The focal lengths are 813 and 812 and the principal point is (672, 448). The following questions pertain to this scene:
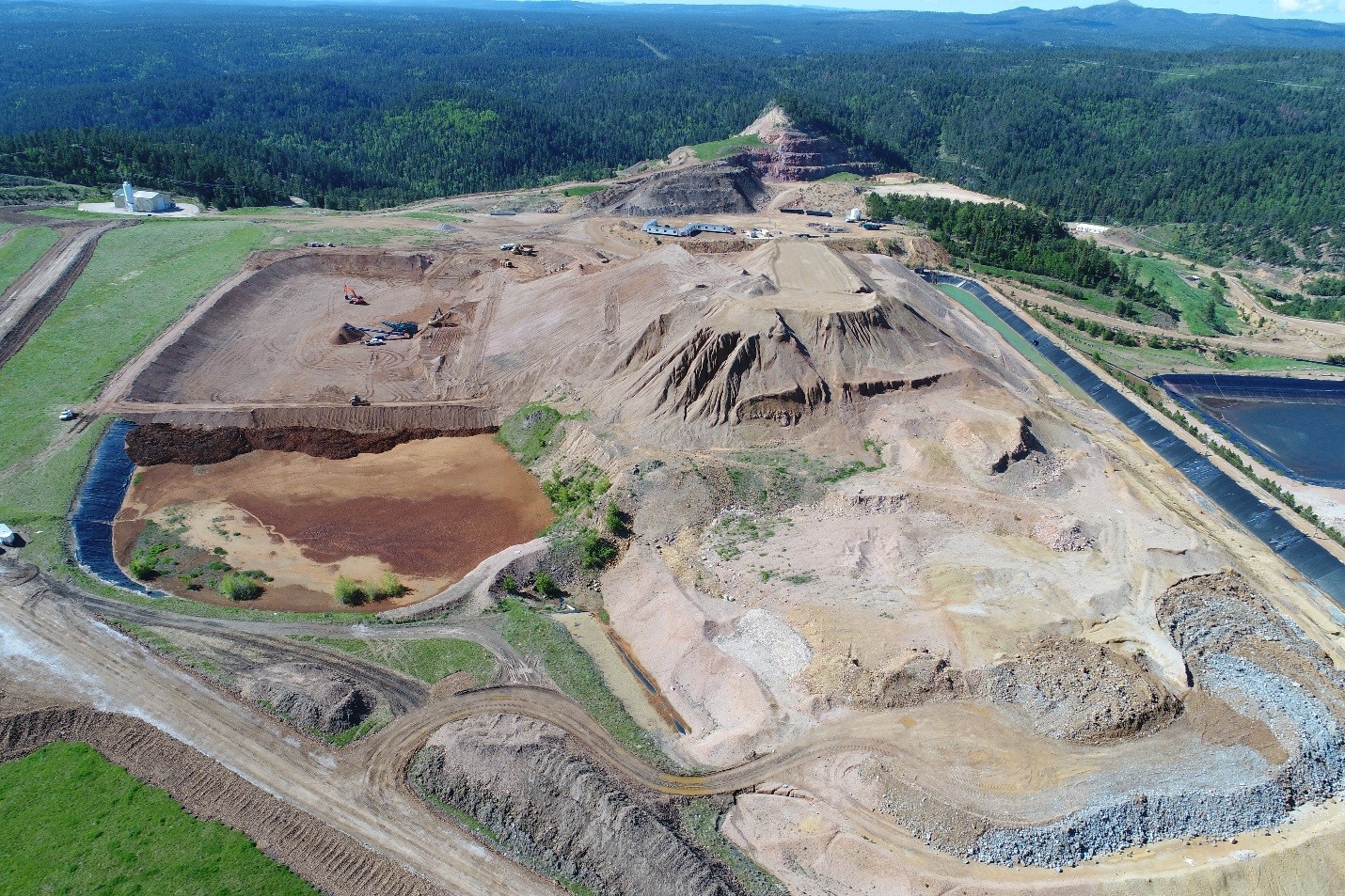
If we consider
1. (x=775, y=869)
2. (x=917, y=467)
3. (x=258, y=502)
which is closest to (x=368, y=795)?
(x=775, y=869)

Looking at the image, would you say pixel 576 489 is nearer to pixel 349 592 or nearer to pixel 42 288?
pixel 349 592

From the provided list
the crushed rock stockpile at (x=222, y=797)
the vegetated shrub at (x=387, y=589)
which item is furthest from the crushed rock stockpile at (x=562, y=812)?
the vegetated shrub at (x=387, y=589)

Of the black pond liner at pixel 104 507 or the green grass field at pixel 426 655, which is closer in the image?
the green grass field at pixel 426 655

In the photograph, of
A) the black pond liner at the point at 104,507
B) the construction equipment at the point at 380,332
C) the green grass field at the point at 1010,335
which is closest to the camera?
the black pond liner at the point at 104,507

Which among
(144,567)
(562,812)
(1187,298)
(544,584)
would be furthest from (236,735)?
(1187,298)

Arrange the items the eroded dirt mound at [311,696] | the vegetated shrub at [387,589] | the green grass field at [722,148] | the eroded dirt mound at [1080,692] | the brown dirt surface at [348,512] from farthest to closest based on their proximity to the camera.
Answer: the green grass field at [722,148] → the brown dirt surface at [348,512] → the vegetated shrub at [387,589] → the eroded dirt mound at [311,696] → the eroded dirt mound at [1080,692]

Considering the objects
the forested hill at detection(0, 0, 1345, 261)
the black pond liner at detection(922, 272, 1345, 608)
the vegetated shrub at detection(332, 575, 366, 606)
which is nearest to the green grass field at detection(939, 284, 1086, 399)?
the black pond liner at detection(922, 272, 1345, 608)

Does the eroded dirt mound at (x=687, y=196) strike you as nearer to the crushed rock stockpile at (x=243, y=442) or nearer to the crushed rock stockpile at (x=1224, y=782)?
the crushed rock stockpile at (x=243, y=442)

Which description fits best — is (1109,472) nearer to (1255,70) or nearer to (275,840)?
(275,840)
